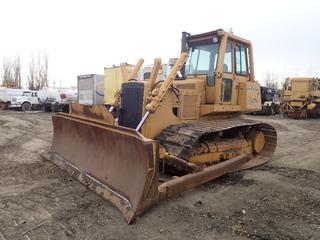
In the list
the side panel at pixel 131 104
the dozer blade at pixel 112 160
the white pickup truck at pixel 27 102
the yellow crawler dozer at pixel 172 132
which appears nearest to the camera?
the dozer blade at pixel 112 160

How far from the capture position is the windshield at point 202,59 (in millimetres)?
7031

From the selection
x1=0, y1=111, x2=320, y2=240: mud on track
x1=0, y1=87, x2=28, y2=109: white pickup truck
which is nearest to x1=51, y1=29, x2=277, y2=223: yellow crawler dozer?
x1=0, y1=111, x2=320, y2=240: mud on track

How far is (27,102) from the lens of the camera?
1179 inches

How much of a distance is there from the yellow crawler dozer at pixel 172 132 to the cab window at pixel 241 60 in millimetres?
22

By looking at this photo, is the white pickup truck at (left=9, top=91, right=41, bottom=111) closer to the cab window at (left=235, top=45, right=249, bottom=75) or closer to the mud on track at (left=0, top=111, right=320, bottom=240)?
the mud on track at (left=0, top=111, right=320, bottom=240)

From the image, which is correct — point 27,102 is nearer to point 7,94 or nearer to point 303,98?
point 7,94

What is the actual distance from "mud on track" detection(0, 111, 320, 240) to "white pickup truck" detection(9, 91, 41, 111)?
2421cm

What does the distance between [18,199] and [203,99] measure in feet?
12.7

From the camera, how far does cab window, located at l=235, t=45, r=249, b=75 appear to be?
7464 millimetres

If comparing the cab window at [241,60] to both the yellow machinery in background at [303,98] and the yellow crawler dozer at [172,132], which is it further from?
the yellow machinery in background at [303,98]

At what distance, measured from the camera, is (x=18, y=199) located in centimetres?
515

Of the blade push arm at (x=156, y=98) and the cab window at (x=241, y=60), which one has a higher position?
the cab window at (x=241, y=60)

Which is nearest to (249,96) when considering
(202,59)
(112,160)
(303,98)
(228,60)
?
(228,60)

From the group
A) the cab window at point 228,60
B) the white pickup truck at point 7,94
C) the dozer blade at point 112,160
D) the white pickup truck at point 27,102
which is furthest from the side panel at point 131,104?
the white pickup truck at point 7,94
